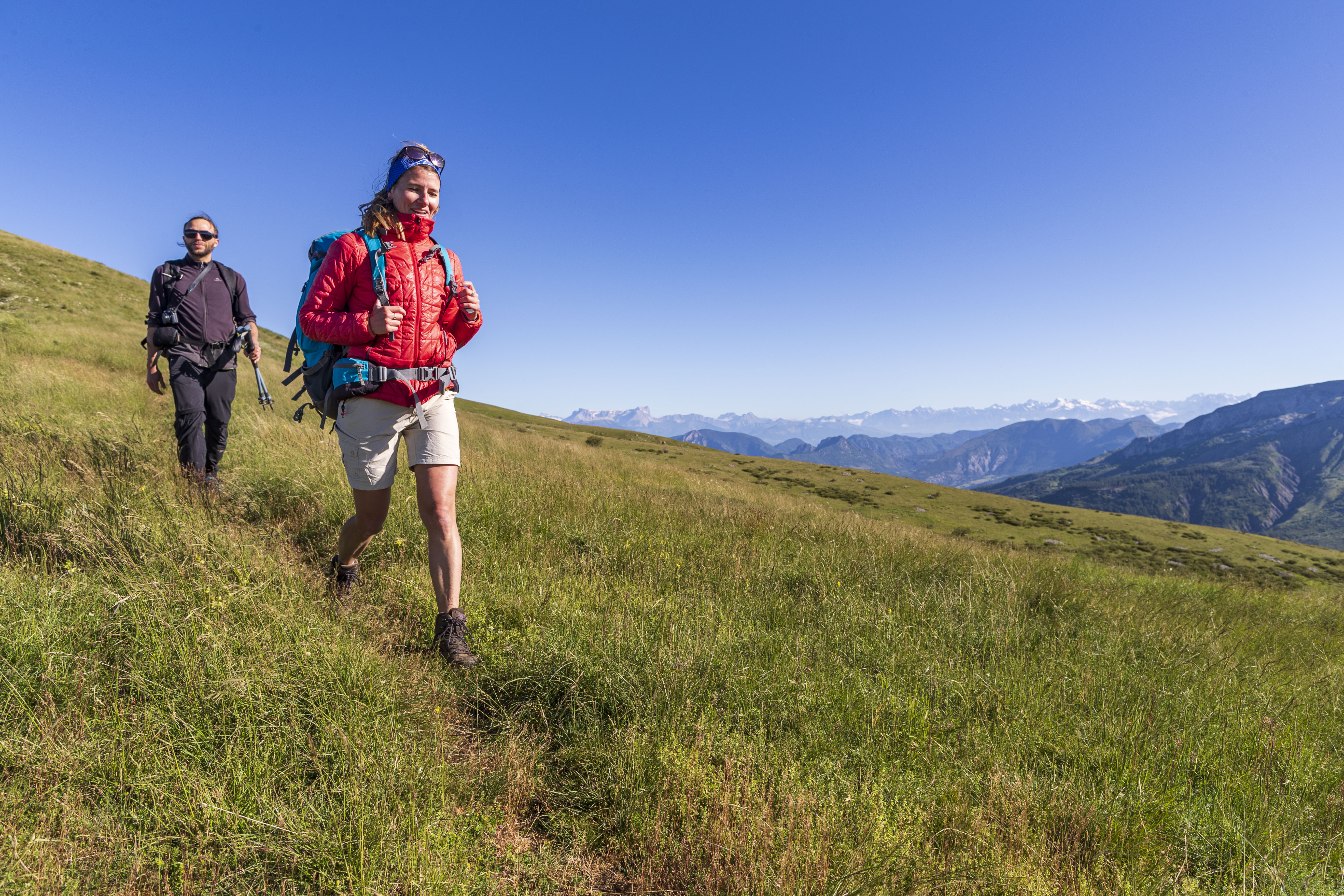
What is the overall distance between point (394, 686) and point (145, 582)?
4.88 feet

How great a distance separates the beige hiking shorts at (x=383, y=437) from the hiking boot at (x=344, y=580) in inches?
26.9

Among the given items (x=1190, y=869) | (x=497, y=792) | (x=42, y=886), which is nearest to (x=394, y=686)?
(x=497, y=792)

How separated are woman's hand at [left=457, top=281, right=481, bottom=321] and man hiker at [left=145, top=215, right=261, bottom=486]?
3.28 m

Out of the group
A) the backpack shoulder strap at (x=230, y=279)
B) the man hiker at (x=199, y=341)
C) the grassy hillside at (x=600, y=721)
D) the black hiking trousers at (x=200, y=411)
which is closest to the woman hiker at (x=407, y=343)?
the grassy hillside at (x=600, y=721)

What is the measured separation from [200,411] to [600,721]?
17.9 feet

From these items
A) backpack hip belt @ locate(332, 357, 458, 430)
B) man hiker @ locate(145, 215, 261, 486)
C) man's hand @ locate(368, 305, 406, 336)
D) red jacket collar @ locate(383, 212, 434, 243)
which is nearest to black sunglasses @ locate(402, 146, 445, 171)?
red jacket collar @ locate(383, 212, 434, 243)

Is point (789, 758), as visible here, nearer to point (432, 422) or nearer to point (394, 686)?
point (394, 686)

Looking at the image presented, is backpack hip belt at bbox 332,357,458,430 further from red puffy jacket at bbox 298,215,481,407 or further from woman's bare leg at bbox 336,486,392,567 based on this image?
woman's bare leg at bbox 336,486,392,567

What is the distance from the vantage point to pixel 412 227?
11.1 feet

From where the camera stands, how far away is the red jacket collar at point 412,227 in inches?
132

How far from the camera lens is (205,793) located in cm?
179

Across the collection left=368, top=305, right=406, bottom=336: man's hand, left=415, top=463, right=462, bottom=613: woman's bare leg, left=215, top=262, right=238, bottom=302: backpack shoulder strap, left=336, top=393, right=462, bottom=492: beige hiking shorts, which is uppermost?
left=215, top=262, right=238, bottom=302: backpack shoulder strap

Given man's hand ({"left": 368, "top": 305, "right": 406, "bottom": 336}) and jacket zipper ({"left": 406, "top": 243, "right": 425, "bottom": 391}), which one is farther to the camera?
jacket zipper ({"left": 406, "top": 243, "right": 425, "bottom": 391})

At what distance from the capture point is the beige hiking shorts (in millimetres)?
3354
